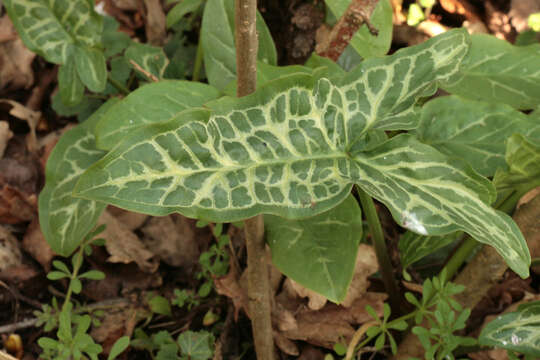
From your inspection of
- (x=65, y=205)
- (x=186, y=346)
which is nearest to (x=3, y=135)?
(x=65, y=205)

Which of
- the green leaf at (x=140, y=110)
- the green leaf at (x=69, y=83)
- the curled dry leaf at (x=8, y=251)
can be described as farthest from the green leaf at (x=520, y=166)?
the curled dry leaf at (x=8, y=251)

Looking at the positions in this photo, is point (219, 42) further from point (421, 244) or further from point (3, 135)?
point (3, 135)

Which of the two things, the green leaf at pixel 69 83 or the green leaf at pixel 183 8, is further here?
the green leaf at pixel 183 8

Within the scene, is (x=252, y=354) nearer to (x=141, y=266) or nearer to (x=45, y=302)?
(x=141, y=266)

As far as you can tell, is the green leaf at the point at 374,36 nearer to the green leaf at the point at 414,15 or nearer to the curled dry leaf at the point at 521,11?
the green leaf at the point at 414,15

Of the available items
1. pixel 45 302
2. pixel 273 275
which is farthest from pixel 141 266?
pixel 273 275

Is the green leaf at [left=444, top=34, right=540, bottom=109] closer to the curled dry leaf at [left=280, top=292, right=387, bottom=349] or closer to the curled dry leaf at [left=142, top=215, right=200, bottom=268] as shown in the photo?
the curled dry leaf at [left=280, top=292, right=387, bottom=349]
